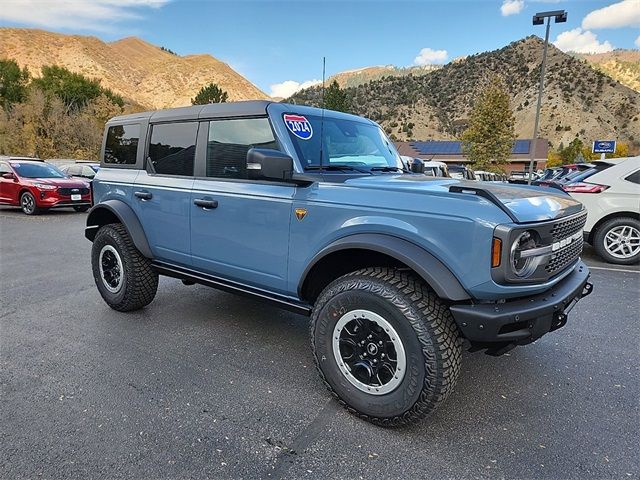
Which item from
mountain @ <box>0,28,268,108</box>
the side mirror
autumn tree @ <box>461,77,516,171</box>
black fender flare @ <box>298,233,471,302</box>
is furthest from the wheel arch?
mountain @ <box>0,28,268,108</box>

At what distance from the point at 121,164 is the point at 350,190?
9.23 feet

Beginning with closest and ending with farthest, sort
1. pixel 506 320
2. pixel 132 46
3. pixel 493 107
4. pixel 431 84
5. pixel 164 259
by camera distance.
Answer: pixel 506 320
pixel 164 259
pixel 493 107
pixel 431 84
pixel 132 46

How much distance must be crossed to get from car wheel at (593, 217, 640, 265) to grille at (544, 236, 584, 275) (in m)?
4.69

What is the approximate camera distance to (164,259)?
157 inches

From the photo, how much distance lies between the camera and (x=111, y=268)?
4398 mm

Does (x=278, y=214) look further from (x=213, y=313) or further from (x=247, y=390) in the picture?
(x=213, y=313)

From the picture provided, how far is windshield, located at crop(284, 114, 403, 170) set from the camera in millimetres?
3156

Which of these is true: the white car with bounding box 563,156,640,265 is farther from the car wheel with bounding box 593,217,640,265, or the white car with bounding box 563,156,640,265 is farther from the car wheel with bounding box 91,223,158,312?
the car wheel with bounding box 91,223,158,312

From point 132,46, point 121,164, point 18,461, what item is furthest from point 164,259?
point 132,46

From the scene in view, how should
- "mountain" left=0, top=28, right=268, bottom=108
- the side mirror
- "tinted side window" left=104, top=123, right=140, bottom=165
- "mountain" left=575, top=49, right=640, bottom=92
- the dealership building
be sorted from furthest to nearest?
"mountain" left=575, top=49, right=640, bottom=92 < "mountain" left=0, top=28, right=268, bottom=108 < the dealership building < "tinted side window" left=104, top=123, right=140, bottom=165 < the side mirror

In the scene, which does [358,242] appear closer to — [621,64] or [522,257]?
[522,257]

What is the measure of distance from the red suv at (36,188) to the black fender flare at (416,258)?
1230 cm

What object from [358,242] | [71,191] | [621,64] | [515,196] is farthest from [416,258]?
[621,64]

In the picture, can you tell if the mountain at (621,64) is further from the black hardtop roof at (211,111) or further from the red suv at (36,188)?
the black hardtop roof at (211,111)
